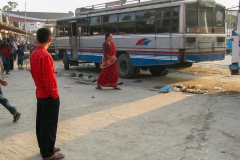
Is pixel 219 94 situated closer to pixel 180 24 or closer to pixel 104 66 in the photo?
pixel 180 24

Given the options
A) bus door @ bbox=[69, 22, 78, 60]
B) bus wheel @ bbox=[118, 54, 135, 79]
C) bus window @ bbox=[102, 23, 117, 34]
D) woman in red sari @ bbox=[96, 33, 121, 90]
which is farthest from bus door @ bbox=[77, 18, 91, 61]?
woman in red sari @ bbox=[96, 33, 121, 90]

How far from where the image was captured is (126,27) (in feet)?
40.3

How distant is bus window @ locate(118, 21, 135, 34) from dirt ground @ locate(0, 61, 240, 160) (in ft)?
13.1

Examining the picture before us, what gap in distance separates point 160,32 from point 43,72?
7479 mm

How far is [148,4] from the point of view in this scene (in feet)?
37.1

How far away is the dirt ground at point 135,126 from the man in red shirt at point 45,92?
1.14 ft

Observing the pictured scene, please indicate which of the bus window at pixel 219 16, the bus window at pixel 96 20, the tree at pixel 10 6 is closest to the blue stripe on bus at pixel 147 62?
the bus window at pixel 219 16

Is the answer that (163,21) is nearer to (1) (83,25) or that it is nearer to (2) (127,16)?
(2) (127,16)

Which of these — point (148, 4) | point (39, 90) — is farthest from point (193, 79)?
point (39, 90)

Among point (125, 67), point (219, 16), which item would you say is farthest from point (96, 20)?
point (219, 16)

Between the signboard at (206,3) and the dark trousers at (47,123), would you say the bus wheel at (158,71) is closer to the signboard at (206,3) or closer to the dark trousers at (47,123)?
the signboard at (206,3)

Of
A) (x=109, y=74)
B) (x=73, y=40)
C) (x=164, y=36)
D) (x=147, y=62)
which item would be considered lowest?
(x=109, y=74)

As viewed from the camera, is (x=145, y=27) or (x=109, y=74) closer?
(x=109, y=74)

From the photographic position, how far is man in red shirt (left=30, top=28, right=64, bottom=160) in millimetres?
3670
